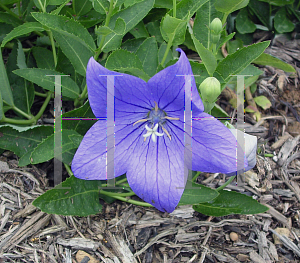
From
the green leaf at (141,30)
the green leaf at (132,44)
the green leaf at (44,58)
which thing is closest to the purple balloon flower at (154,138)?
the green leaf at (132,44)

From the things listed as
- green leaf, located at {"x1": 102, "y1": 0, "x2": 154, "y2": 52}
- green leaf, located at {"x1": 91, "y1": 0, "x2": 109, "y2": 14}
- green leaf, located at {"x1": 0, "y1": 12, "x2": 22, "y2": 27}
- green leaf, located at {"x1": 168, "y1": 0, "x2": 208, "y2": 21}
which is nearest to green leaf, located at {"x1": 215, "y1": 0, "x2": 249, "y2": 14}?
green leaf, located at {"x1": 168, "y1": 0, "x2": 208, "y2": 21}

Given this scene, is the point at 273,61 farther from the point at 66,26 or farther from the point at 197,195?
the point at 66,26

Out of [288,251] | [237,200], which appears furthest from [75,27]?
[288,251]

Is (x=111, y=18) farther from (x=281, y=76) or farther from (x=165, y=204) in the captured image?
(x=281, y=76)

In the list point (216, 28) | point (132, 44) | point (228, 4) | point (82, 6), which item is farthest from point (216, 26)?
point (82, 6)

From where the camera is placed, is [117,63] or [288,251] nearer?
[117,63]

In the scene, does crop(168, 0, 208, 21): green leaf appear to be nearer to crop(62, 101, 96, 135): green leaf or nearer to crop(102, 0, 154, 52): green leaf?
crop(102, 0, 154, 52): green leaf
